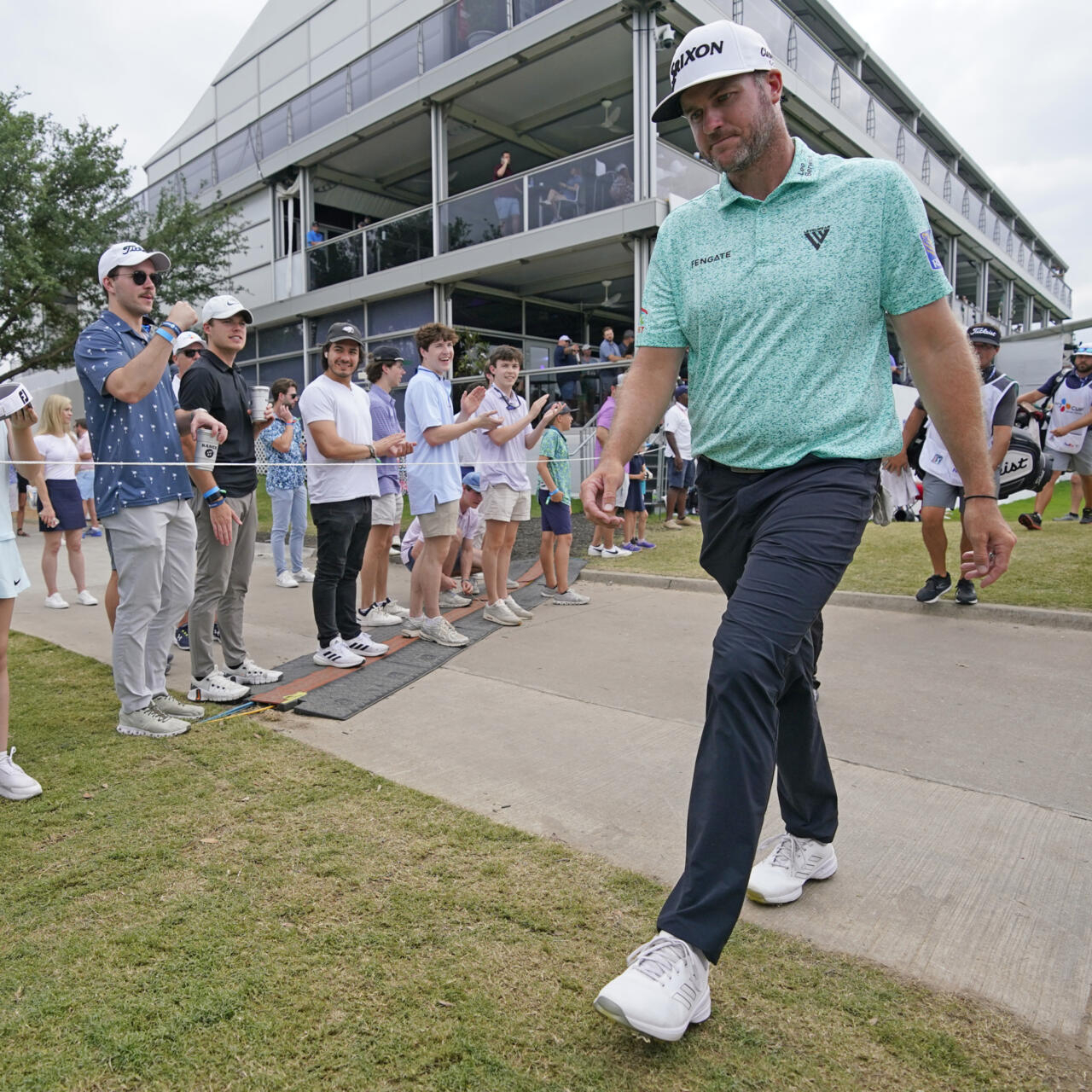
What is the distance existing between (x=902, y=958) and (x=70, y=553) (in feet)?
24.6

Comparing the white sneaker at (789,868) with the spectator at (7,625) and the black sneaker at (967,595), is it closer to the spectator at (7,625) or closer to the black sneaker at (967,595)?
the spectator at (7,625)

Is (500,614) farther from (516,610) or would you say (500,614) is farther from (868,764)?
(868,764)

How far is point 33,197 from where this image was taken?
18359mm

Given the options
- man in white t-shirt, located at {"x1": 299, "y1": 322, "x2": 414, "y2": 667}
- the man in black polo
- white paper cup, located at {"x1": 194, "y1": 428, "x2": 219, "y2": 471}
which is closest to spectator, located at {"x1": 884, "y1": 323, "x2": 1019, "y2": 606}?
man in white t-shirt, located at {"x1": 299, "y1": 322, "x2": 414, "y2": 667}

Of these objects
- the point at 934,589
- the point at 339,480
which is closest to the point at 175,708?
the point at 339,480

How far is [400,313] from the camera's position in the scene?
61.3 ft

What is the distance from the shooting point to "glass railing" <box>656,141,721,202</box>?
533 inches

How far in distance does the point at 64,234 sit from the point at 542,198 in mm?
11526

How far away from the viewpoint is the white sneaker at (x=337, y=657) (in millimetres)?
5074

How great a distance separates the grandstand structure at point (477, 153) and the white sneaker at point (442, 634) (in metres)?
9.66

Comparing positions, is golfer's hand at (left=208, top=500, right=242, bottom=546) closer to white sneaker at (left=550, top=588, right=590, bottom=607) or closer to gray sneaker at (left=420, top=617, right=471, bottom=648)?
gray sneaker at (left=420, top=617, right=471, bottom=648)

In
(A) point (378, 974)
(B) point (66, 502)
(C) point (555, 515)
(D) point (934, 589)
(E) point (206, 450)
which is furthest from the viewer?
(B) point (66, 502)

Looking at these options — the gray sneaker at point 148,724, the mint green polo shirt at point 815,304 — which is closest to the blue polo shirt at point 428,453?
the gray sneaker at point 148,724

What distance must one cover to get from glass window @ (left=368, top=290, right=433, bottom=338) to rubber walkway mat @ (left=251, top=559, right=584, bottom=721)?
1306 cm
